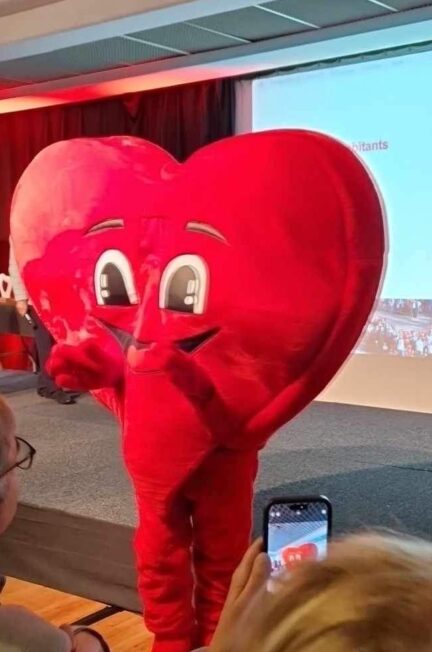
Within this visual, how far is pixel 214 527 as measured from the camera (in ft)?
4.74

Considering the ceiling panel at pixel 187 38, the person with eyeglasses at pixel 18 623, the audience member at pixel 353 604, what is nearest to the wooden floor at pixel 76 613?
the person with eyeglasses at pixel 18 623

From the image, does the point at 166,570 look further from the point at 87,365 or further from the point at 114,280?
the point at 114,280

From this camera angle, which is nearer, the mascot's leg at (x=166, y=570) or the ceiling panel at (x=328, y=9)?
the mascot's leg at (x=166, y=570)

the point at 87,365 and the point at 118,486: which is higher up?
the point at 87,365

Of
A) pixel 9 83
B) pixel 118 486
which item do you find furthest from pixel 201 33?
pixel 118 486

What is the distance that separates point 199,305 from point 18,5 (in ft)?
9.50

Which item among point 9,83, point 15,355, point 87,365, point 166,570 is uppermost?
point 9,83

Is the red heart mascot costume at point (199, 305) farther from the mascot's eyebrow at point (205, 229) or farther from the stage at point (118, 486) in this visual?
the stage at point (118, 486)

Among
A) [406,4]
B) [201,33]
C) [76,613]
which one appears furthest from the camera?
[201,33]

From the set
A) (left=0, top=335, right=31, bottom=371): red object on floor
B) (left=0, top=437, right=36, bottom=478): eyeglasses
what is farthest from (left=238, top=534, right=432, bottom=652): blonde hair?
(left=0, top=335, right=31, bottom=371): red object on floor

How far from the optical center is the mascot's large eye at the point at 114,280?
1.46 meters

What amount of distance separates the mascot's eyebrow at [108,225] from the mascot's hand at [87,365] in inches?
7.5

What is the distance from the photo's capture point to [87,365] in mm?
1471

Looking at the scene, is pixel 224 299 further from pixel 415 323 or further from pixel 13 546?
pixel 415 323
